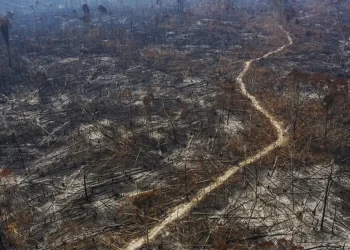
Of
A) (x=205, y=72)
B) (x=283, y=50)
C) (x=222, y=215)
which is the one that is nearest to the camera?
(x=222, y=215)

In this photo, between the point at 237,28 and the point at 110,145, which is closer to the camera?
the point at 110,145

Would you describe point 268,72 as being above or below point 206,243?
above

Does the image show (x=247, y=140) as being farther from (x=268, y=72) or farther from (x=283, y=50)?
(x=283, y=50)

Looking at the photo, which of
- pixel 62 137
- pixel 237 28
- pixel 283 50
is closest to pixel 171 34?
pixel 237 28

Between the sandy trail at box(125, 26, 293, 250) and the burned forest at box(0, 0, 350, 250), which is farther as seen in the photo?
the burned forest at box(0, 0, 350, 250)

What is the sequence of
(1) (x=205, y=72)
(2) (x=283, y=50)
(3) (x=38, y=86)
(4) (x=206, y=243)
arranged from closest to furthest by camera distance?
1. (4) (x=206, y=243)
2. (3) (x=38, y=86)
3. (1) (x=205, y=72)
4. (2) (x=283, y=50)

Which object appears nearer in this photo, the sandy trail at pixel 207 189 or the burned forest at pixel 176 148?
the sandy trail at pixel 207 189

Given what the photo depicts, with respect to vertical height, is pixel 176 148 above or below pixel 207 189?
above

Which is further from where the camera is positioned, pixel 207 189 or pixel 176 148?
pixel 176 148
